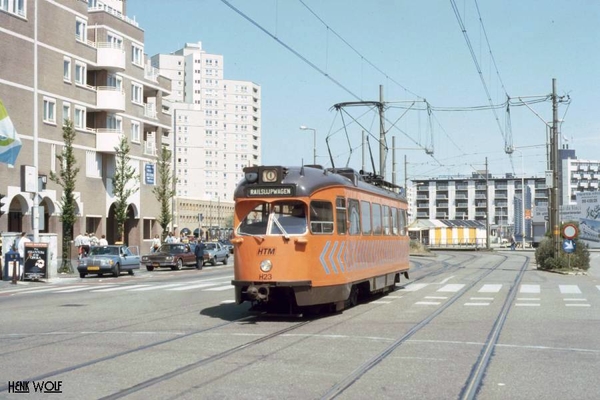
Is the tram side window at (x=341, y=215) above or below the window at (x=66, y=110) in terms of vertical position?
below

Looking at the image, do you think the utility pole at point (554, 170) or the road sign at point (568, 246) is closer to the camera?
the road sign at point (568, 246)

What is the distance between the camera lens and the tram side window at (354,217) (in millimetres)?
17578

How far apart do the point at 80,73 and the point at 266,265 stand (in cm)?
3910

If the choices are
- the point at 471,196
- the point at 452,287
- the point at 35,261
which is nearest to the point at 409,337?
the point at 452,287

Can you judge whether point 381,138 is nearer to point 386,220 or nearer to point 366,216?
point 386,220

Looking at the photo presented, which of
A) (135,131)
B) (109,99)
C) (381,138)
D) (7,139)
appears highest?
(109,99)

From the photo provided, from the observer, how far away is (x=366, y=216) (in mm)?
19141

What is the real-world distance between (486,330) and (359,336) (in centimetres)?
244

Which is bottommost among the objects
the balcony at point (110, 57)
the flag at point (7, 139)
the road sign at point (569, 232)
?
the road sign at point (569, 232)

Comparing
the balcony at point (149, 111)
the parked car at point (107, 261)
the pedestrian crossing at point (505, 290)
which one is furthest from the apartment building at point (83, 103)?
the pedestrian crossing at point (505, 290)

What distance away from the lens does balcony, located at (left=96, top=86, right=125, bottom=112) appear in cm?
5319

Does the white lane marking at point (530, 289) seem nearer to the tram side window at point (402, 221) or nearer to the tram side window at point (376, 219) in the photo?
the tram side window at point (402, 221)

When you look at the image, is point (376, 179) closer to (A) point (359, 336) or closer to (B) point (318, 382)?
(A) point (359, 336)

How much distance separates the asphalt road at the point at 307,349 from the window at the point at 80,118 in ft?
103
